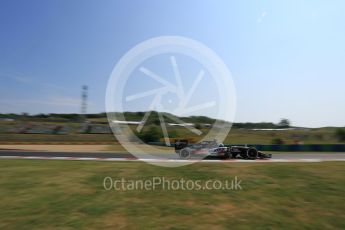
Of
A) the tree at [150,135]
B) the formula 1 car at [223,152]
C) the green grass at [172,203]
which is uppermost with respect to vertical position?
the tree at [150,135]

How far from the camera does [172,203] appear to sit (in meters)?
9.95

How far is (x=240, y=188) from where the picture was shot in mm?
Result: 11602

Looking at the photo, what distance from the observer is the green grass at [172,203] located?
8508 mm

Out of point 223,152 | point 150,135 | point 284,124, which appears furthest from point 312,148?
point 284,124

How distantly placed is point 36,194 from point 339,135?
57.7m

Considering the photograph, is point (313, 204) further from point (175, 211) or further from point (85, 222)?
point (85, 222)

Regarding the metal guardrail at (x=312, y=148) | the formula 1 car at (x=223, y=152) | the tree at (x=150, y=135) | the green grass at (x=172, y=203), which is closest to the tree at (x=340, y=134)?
the metal guardrail at (x=312, y=148)

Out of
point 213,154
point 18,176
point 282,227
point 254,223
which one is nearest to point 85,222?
point 254,223

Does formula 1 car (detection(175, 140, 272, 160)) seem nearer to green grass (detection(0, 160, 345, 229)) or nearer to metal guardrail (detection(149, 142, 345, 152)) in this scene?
green grass (detection(0, 160, 345, 229))

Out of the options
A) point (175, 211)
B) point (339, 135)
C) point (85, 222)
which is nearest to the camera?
point (85, 222)

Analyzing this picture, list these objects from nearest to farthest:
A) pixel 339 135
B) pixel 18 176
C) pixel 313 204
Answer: pixel 313 204, pixel 18 176, pixel 339 135

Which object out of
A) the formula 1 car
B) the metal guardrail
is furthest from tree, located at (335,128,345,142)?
the formula 1 car

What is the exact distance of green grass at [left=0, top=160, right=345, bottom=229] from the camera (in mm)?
8508

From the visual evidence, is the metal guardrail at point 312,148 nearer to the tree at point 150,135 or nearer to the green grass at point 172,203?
the tree at point 150,135
